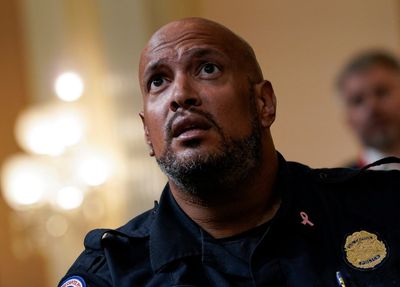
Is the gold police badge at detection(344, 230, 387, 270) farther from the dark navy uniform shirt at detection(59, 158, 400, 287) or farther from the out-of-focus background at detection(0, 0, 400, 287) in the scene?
the out-of-focus background at detection(0, 0, 400, 287)

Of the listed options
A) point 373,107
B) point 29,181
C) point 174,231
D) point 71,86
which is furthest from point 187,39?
point 29,181

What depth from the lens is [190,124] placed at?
4.12 ft

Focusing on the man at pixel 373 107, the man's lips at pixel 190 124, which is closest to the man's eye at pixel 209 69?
the man's lips at pixel 190 124

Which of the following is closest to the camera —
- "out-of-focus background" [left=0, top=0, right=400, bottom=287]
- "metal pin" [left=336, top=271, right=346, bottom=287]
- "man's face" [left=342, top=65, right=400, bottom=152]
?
"metal pin" [left=336, top=271, right=346, bottom=287]

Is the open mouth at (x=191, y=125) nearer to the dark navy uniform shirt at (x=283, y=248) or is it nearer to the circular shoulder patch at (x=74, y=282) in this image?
the dark navy uniform shirt at (x=283, y=248)

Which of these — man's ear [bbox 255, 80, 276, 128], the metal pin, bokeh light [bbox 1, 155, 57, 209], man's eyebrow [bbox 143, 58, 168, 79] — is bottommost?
bokeh light [bbox 1, 155, 57, 209]

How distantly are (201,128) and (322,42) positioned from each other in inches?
104

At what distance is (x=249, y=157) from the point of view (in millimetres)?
1309

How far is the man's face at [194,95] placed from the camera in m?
1.26

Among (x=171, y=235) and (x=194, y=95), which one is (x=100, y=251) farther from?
(x=194, y=95)

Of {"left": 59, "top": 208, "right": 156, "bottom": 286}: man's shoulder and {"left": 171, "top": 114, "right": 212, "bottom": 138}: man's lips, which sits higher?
{"left": 171, "top": 114, "right": 212, "bottom": 138}: man's lips

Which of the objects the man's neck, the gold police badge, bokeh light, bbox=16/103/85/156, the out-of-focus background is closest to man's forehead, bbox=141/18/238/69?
the man's neck

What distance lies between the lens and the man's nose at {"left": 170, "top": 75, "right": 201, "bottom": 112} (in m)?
1.26

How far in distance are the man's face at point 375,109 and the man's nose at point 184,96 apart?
1151 mm
